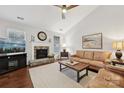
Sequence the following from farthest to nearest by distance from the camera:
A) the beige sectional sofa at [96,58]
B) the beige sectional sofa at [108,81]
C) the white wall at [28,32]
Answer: the white wall at [28,32], the beige sectional sofa at [96,58], the beige sectional sofa at [108,81]

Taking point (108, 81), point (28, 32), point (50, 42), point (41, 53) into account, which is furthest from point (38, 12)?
point (108, 81)

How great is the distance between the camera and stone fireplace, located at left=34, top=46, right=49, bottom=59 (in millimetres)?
5427

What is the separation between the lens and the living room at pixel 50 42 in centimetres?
317

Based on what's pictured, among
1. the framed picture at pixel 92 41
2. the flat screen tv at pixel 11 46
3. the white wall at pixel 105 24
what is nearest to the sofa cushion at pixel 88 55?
the framed picture at pixel 92 41

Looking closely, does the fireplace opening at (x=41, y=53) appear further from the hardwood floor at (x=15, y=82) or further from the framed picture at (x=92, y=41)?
the framed picture at (x=92, y=41)

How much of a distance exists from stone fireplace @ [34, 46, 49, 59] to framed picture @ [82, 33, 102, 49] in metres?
2.53

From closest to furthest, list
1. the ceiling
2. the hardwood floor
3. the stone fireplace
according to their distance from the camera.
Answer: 1. the hardwood floor
2. the ceiling
3. the stone fireplace

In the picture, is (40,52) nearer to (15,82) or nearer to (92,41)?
(15,82)

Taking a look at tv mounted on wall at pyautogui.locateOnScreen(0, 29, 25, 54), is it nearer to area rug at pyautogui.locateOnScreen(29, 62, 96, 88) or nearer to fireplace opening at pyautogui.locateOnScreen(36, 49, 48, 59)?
fireplace opening at pyautogui.locateOnScreen(36, 49, 48, 59)

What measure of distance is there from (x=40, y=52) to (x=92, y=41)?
3.31 metres

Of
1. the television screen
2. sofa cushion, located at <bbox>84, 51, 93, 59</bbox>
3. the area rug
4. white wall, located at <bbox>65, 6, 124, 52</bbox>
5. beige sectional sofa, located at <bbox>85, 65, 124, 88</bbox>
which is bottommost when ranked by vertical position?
the area rug

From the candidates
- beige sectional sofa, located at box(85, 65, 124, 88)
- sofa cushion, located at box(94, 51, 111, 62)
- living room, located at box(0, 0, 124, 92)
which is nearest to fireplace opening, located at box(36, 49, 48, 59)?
living room, located at box(0, 0, 124, 92)

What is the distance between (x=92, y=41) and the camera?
4801mm

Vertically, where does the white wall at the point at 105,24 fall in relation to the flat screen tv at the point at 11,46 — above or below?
above
